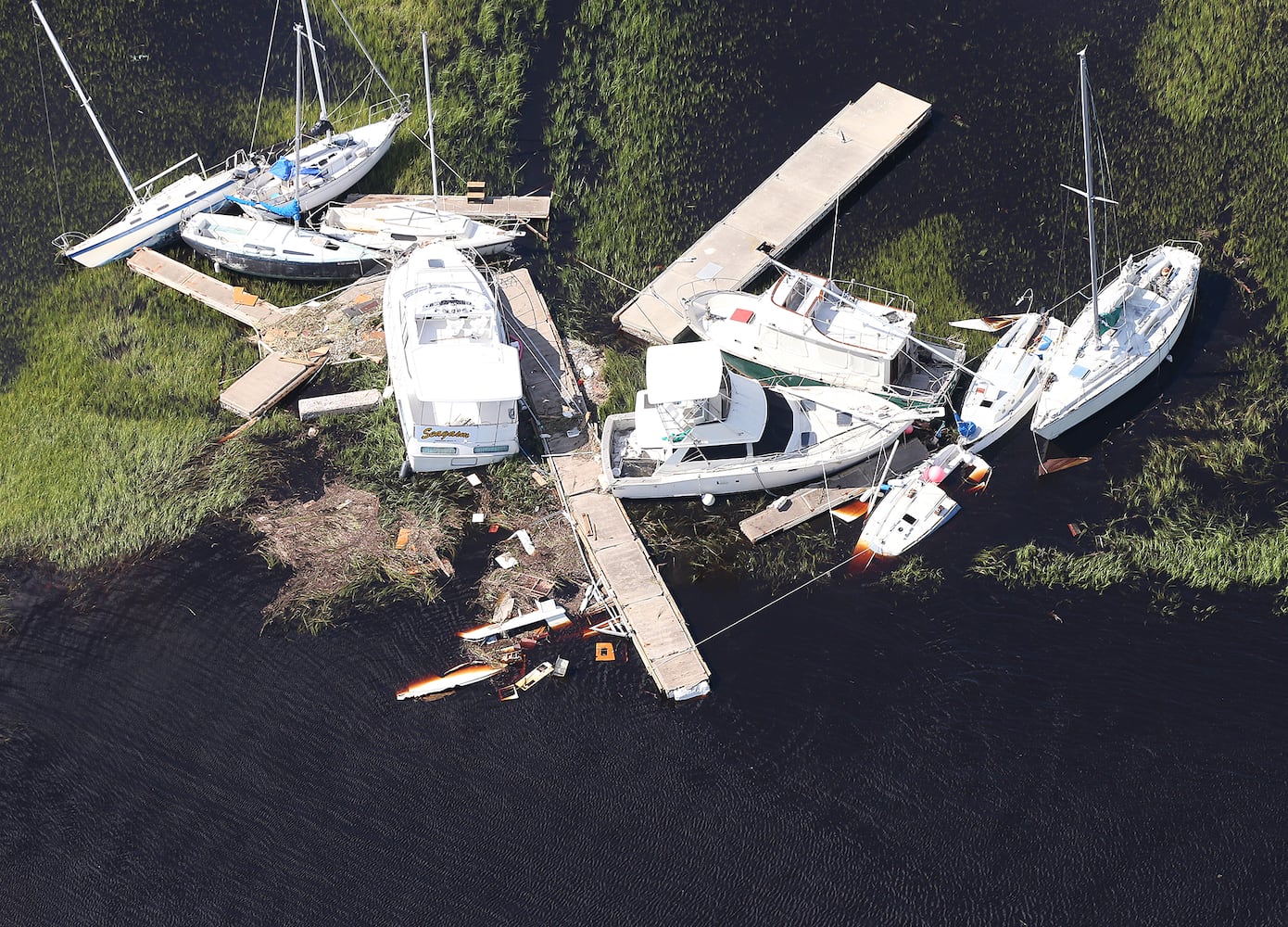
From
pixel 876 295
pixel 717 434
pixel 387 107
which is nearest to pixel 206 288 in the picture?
pixel 387 107

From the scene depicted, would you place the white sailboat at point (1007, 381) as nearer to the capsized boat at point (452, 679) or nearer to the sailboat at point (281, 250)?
the capsized boat at point (452, 679)

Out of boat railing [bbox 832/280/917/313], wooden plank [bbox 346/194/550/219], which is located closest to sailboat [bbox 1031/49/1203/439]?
boat railing [bbox 832/280/917/313]

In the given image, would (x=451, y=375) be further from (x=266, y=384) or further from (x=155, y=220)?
(x=155, y=220)

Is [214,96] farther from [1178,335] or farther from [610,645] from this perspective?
[1178,335]

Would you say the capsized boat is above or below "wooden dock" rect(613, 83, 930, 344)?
below

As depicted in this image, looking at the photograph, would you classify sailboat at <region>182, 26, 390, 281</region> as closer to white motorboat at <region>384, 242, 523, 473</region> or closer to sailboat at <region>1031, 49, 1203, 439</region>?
white motorboat at <region>384, 242, 523, 473</region>

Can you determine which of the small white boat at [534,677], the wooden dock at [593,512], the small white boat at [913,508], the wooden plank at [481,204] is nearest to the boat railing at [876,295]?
the small white boat at [913,508]

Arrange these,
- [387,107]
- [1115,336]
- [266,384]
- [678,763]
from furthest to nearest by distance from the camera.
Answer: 1. [387,107]
2. [266,384]
3. [1115,336]
4. [678,763]
